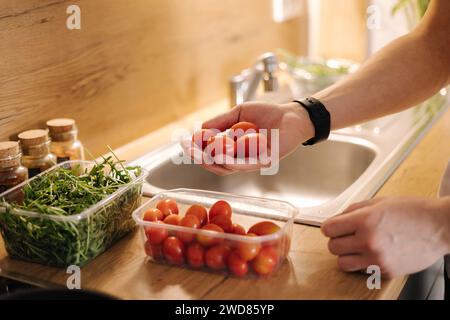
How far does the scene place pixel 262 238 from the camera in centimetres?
100

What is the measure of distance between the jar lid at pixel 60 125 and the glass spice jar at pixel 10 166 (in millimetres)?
147

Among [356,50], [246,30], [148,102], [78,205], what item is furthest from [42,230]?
[356,50]

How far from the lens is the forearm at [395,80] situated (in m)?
1.32

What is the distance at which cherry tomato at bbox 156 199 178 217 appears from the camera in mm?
1125

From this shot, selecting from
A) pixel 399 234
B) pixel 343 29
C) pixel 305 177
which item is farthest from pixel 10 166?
pixel 343 29

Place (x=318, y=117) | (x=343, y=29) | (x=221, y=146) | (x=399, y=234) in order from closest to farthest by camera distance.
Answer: (x=399, y=234) < (x=221, y=146) < (x=318, y=117) < (x=343, y=29)

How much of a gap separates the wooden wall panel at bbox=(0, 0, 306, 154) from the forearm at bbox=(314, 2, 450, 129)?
582 millimetres

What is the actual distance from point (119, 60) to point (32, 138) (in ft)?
1.41

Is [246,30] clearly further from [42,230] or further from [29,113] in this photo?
[42,230]

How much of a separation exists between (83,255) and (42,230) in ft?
0.27

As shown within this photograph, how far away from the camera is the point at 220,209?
110 cm

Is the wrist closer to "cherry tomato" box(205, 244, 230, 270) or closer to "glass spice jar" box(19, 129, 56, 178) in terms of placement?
"cherry tomato" box(205, 244, 230, 270)

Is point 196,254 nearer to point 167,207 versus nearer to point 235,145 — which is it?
point 167,207

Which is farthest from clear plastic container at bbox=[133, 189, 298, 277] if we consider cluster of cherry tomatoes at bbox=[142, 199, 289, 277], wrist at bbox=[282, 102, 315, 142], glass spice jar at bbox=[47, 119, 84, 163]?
glass spice jar at bbox=[47, 119, 84, 163]
